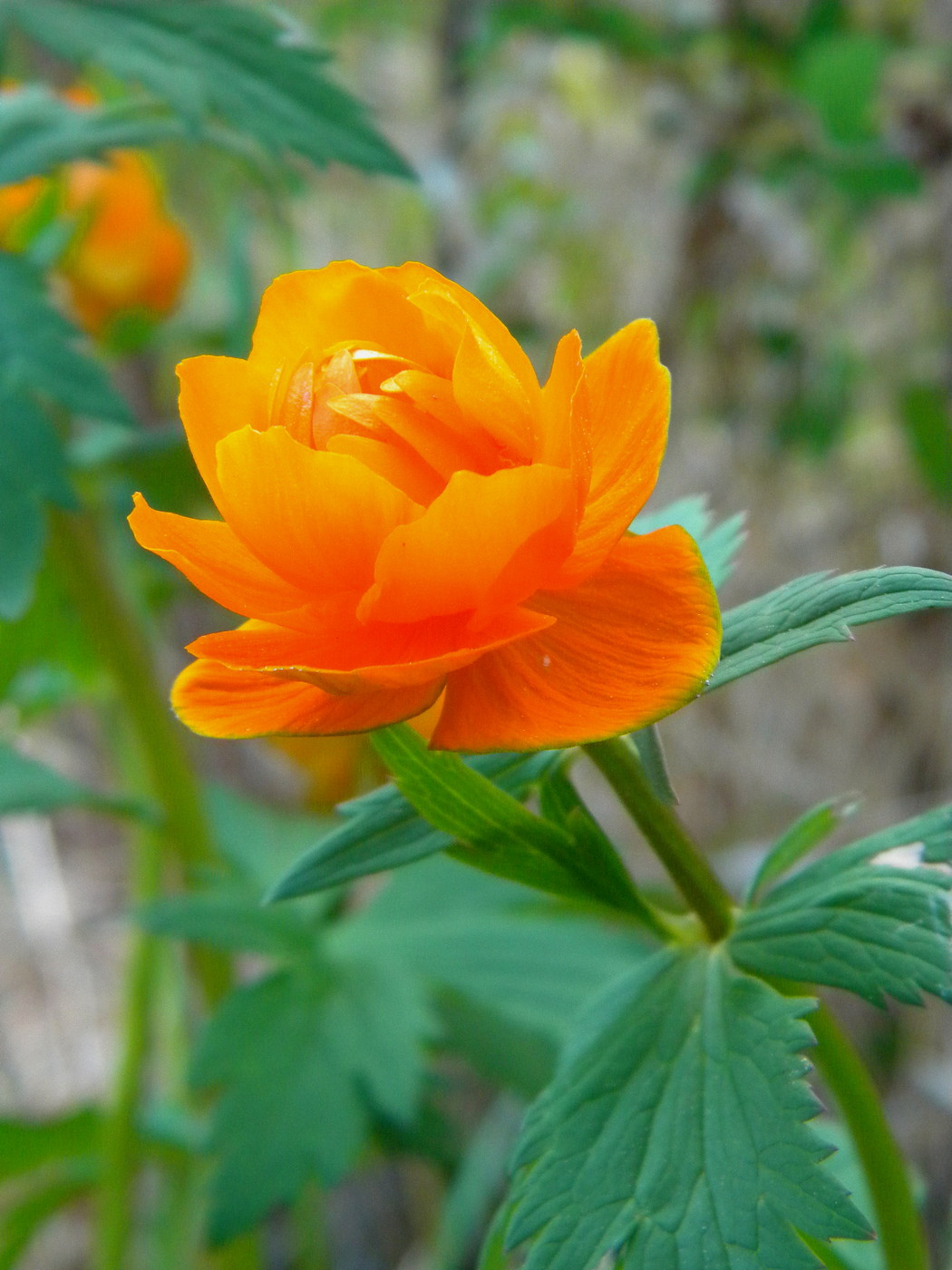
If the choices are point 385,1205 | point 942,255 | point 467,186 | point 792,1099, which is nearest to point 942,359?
point 942,255

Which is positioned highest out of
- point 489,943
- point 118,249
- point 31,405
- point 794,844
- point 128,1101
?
point 118,249

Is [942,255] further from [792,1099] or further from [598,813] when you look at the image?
[792,1099]

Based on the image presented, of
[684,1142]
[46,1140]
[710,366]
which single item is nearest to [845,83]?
[710,366]

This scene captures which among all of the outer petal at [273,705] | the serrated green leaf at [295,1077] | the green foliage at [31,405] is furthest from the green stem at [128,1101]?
the outer petal at [273,705]

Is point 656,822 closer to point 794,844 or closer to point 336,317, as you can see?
point 794,844

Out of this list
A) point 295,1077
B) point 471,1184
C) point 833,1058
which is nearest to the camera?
point 833,1058

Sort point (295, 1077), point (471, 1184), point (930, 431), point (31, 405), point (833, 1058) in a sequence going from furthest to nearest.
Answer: point (930, 431) < point (471, 1184) < point (295, 1077) < point (31, 405) < point (833, 1058)

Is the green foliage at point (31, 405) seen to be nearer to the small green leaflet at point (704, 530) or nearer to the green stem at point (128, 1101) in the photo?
the small green leaflet at point (704, 530)
